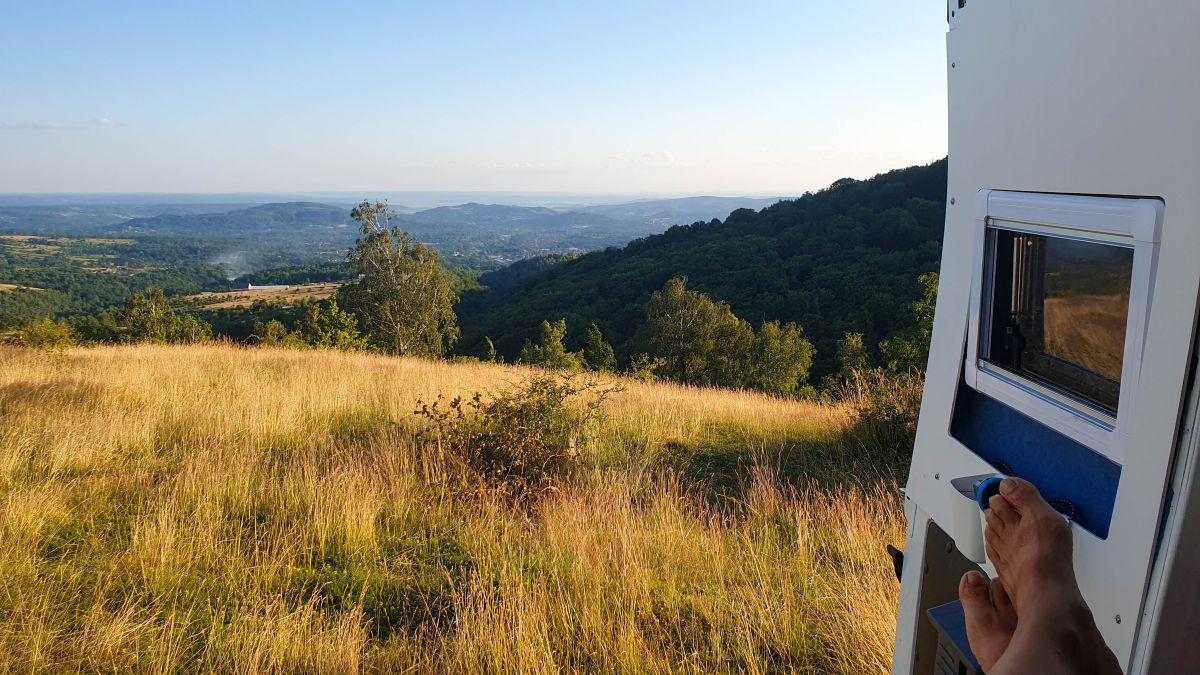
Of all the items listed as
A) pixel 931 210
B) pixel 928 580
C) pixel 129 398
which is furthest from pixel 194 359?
pixel 931 210

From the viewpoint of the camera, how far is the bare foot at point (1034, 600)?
1.10m

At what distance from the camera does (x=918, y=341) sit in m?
20.4

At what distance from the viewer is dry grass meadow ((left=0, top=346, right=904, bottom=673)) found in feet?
7.80

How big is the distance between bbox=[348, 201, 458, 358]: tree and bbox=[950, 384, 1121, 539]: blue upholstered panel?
28284mm

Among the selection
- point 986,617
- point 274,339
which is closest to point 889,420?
point 986,617

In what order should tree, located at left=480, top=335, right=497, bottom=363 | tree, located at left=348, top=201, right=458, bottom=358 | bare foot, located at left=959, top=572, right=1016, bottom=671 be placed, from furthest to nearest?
tree, located at left=348, top=201, right=458, bottom=358 → tree, located at left=480, top=335, right=497, bottom=363 → bare foot, located at left=959, top=572, right=1016, bottom=671

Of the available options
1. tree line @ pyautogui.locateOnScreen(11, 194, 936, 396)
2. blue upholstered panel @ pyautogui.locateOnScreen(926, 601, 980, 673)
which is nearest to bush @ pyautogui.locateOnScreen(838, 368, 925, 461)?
blue upholstered panel @ pyautogui.locateOnScreen(926, 601, 980, 673)

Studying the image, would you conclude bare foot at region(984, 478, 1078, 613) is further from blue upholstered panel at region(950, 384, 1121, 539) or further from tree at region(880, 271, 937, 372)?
tree at region(880, 271, 937, 372)

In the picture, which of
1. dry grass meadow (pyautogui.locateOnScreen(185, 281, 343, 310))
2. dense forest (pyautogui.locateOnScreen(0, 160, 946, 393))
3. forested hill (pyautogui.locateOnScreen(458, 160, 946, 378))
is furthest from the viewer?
dry grass meadow (pyautogui.locateOnScreen(185, 281, 343, 310))

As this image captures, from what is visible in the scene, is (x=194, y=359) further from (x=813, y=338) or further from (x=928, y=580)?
(x=813, y=338)

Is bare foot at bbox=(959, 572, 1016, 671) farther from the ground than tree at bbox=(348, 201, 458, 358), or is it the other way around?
bare foot at bbox=(959, 572, 1016, 671)

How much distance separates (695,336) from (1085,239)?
35.7 metres

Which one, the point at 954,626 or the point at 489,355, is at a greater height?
the point at 954,626

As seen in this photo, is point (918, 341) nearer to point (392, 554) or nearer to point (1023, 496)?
point (392, 554)
